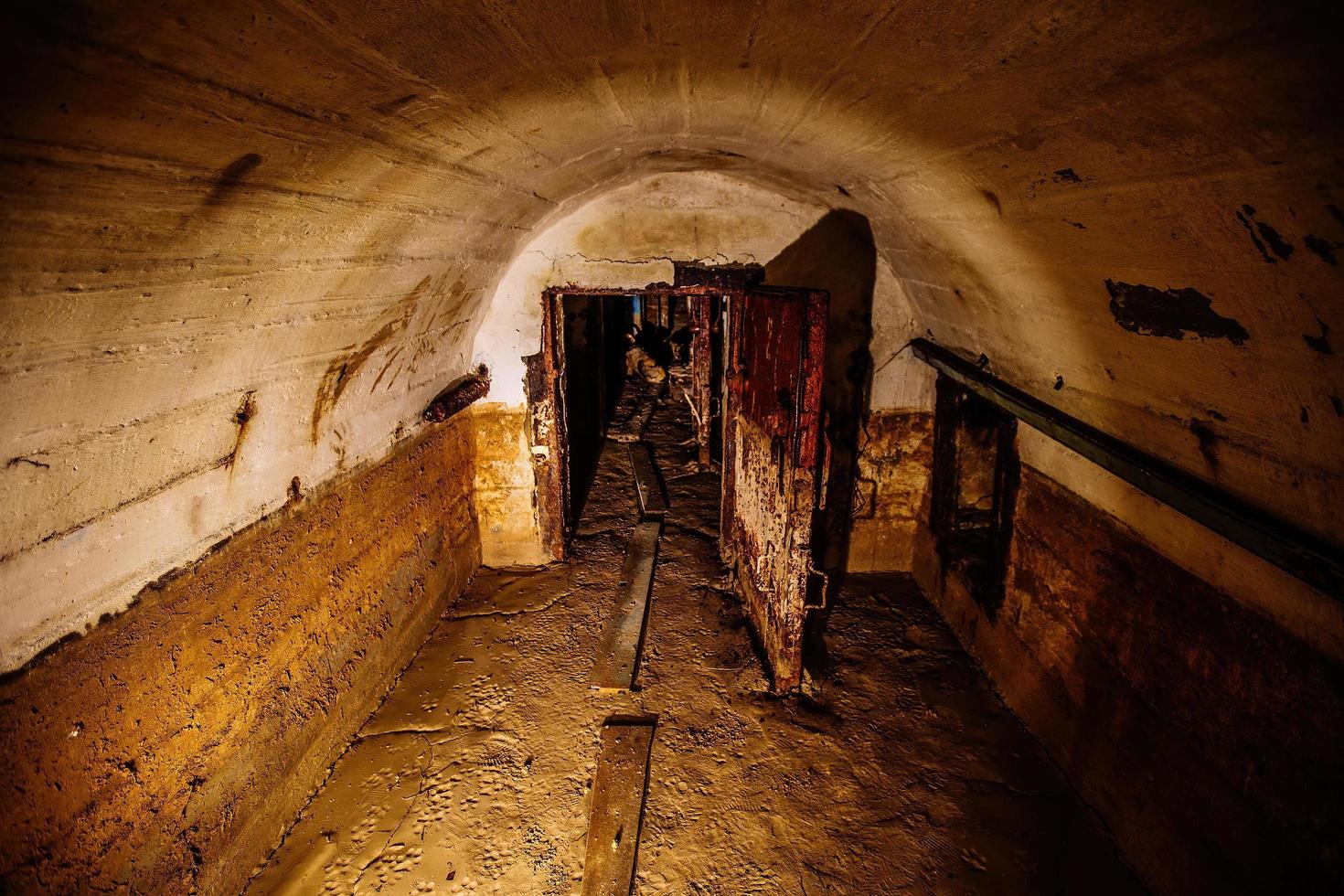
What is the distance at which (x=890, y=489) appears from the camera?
5.02 metres

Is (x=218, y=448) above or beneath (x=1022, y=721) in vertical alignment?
above

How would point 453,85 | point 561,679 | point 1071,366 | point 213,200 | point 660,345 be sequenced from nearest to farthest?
point 213,200, point 453,85, point 1071,366, point 561,679, point 660,345

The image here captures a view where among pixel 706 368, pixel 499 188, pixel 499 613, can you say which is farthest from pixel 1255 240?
pixel 706 368

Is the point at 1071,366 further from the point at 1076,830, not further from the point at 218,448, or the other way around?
the point at 218,448

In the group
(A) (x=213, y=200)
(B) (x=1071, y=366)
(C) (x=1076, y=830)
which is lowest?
(C) (x=1076, y=830)

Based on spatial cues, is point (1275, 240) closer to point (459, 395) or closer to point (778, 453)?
point (778, 453)

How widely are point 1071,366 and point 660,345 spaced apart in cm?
951

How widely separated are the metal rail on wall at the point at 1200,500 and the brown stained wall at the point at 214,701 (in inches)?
Answer: 143

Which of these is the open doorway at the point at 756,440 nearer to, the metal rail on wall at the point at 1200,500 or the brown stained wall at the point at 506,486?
the brown stained wall at the point at 506,486

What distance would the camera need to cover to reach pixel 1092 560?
306 centimetres

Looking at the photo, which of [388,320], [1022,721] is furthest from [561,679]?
[1022,721]

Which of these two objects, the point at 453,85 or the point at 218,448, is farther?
the point at 218,448

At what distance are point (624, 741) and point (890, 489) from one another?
287 centimetres

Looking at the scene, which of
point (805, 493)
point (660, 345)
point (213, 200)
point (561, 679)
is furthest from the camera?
point (660, 345)
